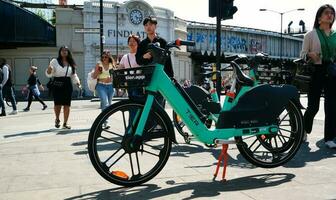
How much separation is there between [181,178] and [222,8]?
491 centimetres

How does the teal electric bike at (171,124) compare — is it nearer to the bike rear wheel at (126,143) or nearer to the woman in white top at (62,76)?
the bike rear wheel at (126,143)

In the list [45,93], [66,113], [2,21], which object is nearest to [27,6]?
[2,21]

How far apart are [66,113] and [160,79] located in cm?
570

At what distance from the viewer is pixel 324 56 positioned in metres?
6.14

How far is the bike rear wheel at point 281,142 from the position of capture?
4.61 metres

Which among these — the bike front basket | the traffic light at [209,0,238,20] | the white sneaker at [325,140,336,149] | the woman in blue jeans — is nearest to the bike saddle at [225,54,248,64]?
the bike front basket

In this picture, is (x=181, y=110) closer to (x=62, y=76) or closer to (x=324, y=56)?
(x=324, y=56)

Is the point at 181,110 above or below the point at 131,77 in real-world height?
below

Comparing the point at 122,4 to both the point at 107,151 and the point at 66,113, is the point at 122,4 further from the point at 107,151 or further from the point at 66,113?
the point at 107,151

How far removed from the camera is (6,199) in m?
3.71

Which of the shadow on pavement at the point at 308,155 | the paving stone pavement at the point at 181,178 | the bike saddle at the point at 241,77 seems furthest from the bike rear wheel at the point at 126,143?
the shadow on pavement at the point at 308,155

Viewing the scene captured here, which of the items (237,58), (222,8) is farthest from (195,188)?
(222,8)

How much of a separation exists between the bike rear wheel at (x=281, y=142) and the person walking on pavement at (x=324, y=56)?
152 centimetres

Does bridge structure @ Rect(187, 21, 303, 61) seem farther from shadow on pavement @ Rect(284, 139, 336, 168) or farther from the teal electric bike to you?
the teal electric bike
